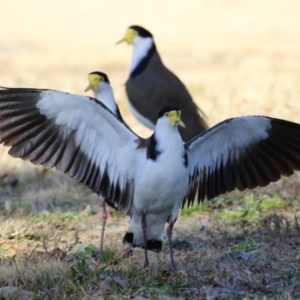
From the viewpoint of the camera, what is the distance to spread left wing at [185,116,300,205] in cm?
614

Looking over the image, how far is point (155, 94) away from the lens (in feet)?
29.5

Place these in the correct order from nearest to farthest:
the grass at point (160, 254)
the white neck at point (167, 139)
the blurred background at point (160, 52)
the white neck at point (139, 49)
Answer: the grass at point (160, 254) → the white neck at point (167, 139) → the blurred background at point (160, 52) → the white neck at point (139, 49)

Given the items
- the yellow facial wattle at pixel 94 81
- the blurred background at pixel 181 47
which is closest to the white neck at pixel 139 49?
the blurred background at pixel 181 47

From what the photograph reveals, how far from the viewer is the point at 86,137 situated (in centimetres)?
602

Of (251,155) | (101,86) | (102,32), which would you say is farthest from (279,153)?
(102,32)

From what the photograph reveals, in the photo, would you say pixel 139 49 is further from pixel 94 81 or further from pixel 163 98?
pixel 94 81

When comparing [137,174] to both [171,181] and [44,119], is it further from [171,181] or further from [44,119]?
[44,119]

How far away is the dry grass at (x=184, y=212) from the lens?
4.96m

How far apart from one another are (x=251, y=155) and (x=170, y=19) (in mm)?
15906

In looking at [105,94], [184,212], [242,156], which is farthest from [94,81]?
[242,156]

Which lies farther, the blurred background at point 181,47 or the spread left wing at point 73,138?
the blurred background at point 181,47

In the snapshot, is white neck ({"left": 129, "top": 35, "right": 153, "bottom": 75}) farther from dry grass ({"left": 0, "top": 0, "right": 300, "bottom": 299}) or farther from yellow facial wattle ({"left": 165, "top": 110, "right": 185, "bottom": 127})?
yellow facial wattle ({"left": 165, "top": 110, "right": 185, "bottom": 127})

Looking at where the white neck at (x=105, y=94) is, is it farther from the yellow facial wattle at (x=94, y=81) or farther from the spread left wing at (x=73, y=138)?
the spread left wing at (x=73, y=138)

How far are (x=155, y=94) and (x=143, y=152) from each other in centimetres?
318
